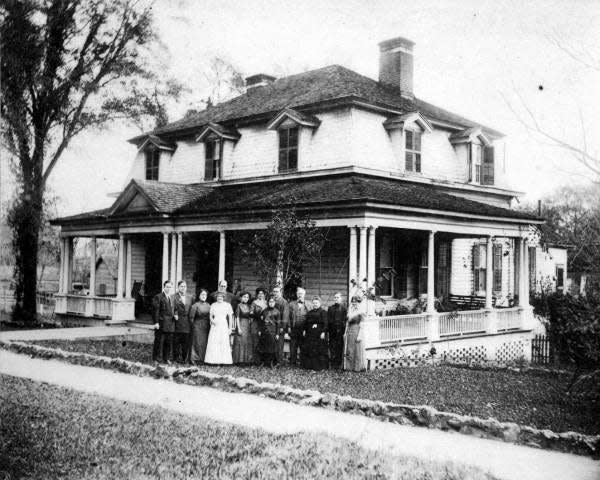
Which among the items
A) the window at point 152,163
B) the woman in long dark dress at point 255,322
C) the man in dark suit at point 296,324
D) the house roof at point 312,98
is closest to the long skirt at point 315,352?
the man in dark suit at point 296,324

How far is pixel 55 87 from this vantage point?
21234mm

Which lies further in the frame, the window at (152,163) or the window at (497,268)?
the window at (152,163)

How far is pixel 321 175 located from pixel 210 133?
5573mm

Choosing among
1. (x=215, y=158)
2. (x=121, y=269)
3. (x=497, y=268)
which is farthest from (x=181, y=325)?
(x=497, y=268)

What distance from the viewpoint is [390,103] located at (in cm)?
2142

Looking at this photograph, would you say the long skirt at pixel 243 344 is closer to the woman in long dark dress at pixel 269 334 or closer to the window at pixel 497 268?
the woman in long dark dress at pixel 269 334

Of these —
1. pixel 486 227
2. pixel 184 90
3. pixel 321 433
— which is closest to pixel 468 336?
pixel 486 227

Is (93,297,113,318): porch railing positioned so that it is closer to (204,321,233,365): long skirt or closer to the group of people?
the group of people

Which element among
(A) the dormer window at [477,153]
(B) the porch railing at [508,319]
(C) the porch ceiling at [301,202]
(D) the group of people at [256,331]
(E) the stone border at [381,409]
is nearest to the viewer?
(E) the stone border at [381,409]

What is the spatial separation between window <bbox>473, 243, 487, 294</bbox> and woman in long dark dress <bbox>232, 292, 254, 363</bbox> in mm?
12202

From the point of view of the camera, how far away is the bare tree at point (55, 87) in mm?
17688

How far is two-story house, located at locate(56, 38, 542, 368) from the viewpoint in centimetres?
1761

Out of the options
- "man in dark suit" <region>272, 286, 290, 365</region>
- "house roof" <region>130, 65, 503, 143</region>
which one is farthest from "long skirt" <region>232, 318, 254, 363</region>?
"house roof" <region>130, 65, 503, 143</region>

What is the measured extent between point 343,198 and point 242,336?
4149 mm
